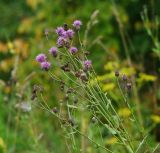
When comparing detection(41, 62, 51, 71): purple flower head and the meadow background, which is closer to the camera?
detection(41, 62, 51, 71): purple flower head

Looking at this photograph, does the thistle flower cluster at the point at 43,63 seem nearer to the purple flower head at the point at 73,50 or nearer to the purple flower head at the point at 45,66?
the purple flower head at the point at 45,66

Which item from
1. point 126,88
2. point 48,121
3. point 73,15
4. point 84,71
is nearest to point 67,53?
point 84,71

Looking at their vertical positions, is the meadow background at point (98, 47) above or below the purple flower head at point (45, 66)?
above

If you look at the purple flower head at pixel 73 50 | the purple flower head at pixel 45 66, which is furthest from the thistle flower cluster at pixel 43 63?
the purple flower head at pixel 73 50

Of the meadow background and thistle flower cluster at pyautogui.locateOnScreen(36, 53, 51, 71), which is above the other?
the meadow background

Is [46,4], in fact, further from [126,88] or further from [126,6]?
[126,88]

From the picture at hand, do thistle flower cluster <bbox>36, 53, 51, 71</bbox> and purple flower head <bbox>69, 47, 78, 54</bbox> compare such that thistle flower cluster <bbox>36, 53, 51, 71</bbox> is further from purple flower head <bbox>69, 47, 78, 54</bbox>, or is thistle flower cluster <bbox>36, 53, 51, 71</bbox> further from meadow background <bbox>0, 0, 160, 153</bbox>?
meadow background <bbox>0, 0, 160, 153</bbox>

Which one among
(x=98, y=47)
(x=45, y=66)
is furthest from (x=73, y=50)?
(x=98, y=47)

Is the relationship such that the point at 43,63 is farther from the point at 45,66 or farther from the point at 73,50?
the point at 73,50

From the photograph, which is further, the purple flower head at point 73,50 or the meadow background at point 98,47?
the meadow background at point 98,47

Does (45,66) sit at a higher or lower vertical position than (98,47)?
lower

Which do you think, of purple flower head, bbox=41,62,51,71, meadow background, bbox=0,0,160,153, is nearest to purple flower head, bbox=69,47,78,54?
purple flower head, bbox=41,62,51,71
